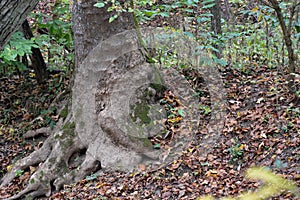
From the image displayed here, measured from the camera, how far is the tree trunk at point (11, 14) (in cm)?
189

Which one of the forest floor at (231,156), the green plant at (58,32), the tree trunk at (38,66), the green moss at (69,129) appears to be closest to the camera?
the forest floor at (231,156)

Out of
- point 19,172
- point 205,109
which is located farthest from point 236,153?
point 19,172

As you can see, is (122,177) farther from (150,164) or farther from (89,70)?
(89,70)

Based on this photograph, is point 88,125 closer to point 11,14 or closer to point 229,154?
point 229,154

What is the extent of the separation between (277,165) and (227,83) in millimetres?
2701

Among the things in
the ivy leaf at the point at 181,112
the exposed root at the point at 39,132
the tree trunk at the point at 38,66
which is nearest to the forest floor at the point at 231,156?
the exposed root at the point at 39,132

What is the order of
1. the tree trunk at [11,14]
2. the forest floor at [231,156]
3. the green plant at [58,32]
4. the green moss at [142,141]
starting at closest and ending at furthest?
the tree trunk at [11,14] → the forest floor at [231,156] → the green moss at [142,141] → the green plant at [58,32]

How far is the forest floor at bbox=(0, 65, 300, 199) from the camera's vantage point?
4.81 m

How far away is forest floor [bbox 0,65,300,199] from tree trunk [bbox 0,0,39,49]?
2.95 metres

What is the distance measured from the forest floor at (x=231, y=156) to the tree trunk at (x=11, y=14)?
2950mm

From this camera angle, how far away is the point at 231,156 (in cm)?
530

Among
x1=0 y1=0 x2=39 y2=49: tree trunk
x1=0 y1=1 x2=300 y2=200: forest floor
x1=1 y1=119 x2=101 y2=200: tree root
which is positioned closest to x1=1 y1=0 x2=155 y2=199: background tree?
x1=1 y1=119 x2=101 y2=200: tree root

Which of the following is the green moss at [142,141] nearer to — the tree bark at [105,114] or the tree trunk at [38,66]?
the tree bark at [105,114]

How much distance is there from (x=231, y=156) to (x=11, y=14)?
3968 millimetres
